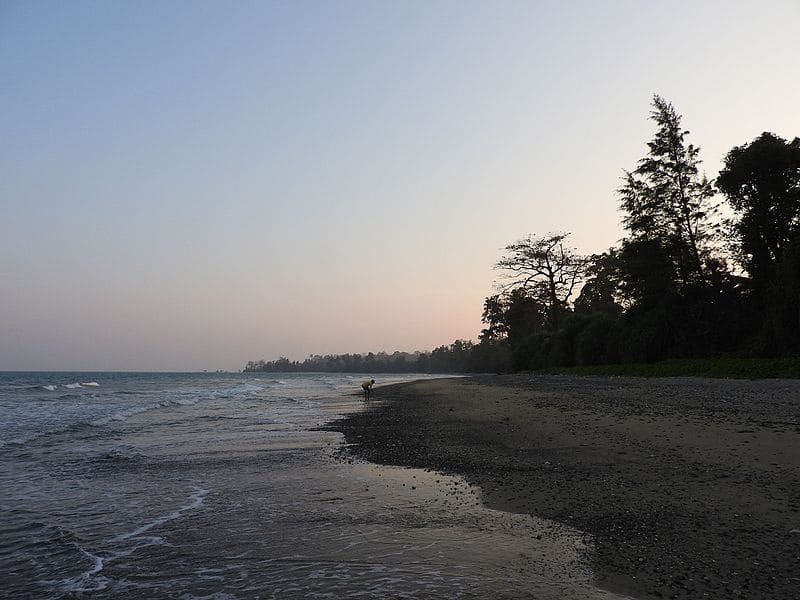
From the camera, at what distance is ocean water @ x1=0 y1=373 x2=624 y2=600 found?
4.29 metres

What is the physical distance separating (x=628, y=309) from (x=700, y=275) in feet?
19.5

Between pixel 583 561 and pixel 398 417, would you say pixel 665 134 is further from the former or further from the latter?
pixel 583 561

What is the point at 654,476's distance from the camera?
7082mm

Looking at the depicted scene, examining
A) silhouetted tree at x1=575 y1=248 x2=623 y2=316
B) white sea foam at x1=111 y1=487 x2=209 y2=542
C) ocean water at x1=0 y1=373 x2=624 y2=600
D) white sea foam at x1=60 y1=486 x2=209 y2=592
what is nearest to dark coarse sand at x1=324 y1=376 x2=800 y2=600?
ocean water at x1=0 y1=373 x2=624 y2=600

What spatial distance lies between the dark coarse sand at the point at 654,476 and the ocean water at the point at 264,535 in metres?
0.51

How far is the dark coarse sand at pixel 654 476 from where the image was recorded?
4176 millimetres

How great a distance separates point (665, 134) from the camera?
129 feet

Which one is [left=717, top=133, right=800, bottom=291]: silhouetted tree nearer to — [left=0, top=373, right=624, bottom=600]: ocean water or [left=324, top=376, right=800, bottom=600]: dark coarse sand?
[left=324, top=376, right=800, bottom=600]: dark coarse sand

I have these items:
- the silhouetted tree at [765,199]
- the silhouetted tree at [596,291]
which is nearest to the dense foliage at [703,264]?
the silhouetted tree at [765,199]

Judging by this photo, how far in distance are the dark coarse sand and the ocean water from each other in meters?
0.51

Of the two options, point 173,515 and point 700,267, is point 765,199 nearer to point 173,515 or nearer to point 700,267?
point 700,267

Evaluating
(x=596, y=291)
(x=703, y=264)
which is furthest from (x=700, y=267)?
(x=596, y=291)

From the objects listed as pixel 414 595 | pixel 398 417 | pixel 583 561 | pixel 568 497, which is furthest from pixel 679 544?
pixel 398 417

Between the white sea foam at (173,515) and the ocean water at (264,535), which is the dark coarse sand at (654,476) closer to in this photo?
the ocean water at (264,535)
